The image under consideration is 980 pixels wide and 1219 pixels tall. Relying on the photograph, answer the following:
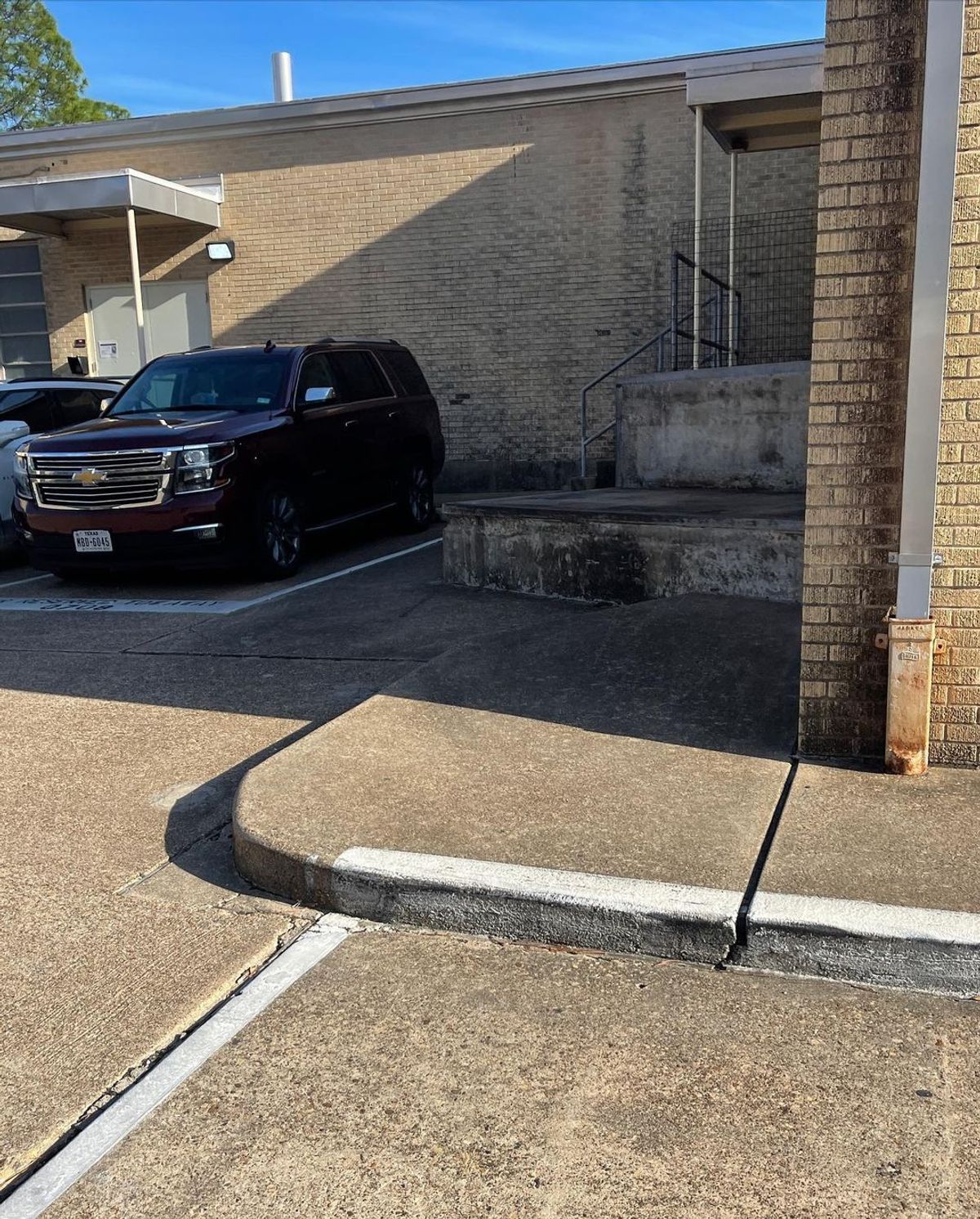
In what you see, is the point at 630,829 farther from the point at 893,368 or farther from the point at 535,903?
the point at 893,368

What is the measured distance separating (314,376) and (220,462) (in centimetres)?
177

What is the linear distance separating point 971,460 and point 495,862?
7.55 ft

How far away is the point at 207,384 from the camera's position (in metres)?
10.1

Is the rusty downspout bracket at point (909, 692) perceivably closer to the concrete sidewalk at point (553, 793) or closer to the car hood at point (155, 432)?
the concrete sidewalk at point (553, 793)

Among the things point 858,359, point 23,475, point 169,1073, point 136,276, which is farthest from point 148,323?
point 169,1073

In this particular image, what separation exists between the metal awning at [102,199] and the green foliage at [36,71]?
22.9 m

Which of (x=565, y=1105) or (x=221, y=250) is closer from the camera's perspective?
(x=565, y=1105)

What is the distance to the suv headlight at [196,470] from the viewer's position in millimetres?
8797

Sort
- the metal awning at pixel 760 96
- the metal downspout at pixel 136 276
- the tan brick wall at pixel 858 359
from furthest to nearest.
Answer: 1. the metal downspout at pixel 136 276
2. the metal awning at pixel 760 96
3. the tan brick wall at pixel 858 359

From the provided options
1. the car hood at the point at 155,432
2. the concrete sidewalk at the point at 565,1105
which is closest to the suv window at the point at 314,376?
the car hood at the point at 155,432

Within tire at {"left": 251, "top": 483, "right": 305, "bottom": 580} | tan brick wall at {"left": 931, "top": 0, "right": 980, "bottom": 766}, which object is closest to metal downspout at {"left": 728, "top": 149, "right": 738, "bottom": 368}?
tire at {"left": 251, "top": 483, "right": 305, "bottom": 580}

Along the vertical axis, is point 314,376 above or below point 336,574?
above

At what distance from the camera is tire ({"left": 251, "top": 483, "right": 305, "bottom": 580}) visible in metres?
9.25

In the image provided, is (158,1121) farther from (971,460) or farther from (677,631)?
(677,631)
